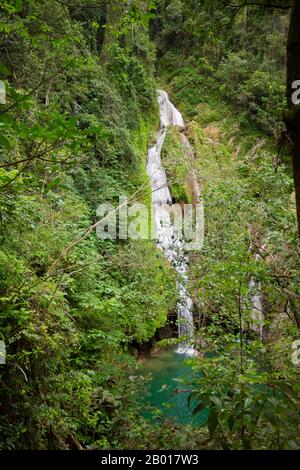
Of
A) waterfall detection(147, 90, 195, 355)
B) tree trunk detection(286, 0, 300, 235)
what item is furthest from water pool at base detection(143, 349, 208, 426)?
tree trunk detection(286, 0, 300, 235)

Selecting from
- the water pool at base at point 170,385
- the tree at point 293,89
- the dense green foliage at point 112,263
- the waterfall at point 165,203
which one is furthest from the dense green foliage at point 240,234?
the waterfall at point 165,203

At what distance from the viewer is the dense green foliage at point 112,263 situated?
2.65m

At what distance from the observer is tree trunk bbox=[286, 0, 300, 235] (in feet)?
7.04

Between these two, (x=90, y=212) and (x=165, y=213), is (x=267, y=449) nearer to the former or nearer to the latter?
(x=90, y=212)

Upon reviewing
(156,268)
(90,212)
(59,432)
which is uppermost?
(90,212)

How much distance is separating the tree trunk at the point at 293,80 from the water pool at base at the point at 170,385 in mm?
5128

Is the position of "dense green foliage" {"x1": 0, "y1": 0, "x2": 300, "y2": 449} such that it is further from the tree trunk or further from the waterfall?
the waterfall

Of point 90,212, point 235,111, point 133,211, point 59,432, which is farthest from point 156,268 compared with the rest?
point 235,111

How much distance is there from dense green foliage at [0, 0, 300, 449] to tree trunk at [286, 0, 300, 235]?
0.16m

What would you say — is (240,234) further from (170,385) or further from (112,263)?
(170,385)

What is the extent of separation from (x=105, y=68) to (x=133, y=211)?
6769 mm

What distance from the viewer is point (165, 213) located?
13.7 meters

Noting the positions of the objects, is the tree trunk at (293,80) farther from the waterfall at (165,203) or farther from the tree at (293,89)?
the waterfall at (165,203)

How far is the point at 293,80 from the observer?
2.17 metres
